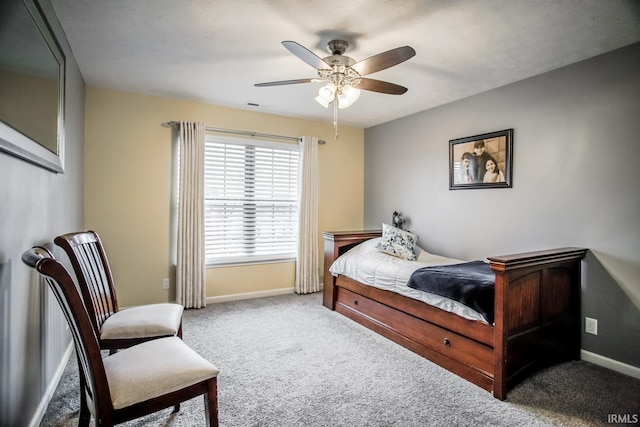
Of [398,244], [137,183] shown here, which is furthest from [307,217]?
[137,183]

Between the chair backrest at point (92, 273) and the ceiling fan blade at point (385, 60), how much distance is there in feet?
6.89

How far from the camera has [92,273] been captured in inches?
81.2

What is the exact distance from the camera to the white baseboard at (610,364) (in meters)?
2.43

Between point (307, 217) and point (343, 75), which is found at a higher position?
point (343, 75)

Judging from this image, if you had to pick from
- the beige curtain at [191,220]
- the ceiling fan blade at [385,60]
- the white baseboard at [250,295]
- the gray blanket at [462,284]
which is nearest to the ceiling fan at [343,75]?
the ceiling fan blade at [385,60]

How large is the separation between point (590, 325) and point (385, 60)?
104 inches

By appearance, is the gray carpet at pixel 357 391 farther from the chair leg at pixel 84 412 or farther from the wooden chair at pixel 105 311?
the wooden chair at pixel 105 311

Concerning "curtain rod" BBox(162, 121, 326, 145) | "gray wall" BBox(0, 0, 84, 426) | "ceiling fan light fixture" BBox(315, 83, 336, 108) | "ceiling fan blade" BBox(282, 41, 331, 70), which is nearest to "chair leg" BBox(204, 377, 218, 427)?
"gray wall" BBox(0, 0, 84, 426)

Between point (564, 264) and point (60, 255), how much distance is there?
377 cm

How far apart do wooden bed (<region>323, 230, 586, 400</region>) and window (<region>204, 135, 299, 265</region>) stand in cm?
191

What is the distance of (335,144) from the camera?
4.96 metres

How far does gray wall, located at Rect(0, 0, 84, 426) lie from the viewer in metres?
1.39

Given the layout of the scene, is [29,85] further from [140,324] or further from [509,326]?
[509,326]

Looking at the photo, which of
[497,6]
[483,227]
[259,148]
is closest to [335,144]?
[259,148]
